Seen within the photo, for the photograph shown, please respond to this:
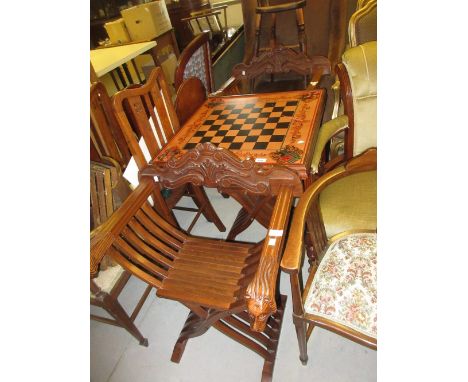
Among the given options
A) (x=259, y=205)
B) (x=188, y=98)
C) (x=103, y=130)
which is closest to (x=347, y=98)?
(x=259, y=205)

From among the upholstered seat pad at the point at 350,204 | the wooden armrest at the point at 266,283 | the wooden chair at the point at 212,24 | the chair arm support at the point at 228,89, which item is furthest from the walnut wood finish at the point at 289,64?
the wooden chair at the point at 212,24

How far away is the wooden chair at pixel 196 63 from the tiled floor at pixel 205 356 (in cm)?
151

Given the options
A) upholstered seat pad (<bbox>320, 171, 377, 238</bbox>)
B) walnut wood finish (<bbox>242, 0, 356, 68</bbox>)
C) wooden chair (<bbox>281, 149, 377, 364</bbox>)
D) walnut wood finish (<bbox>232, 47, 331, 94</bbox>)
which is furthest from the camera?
walnut wood finish (<bbox>242, 0, 356, 68</bbox>)

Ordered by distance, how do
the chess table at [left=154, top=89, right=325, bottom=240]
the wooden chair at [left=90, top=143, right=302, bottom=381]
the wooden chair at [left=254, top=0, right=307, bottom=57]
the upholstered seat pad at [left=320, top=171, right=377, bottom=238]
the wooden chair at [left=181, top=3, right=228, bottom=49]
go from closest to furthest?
1. the wooden chair at [left=90, top=143, right=302, bottom=381]
2. the upholstered seat pad at [left=320, top=171, right=377, bottom=238]
3. the chess table at [left=154, top=89, right=325, bottom=240]
4. the wooden chair at [left=254, top=0, right=307, bottom=57]
5. the wooden chair at [left=181, top=3, right=228, bottom=49]

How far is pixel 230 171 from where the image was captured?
1296 mm

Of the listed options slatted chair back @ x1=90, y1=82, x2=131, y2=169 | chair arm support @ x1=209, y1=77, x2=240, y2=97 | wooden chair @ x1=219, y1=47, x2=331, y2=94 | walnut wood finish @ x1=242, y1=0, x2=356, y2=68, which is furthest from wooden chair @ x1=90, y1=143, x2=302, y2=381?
walnut wood finish @ x1=242, y1=0, x2=356, y2=68

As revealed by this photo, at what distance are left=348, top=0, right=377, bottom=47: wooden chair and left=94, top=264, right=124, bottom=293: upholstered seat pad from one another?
201 centimetres

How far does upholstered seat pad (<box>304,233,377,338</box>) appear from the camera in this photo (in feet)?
3.55

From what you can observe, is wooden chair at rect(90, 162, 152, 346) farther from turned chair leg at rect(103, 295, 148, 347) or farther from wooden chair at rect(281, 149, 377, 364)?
wooden chair at rect(281, 149, 377, 364)

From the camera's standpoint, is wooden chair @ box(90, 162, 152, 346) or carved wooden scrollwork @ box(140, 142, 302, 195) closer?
carved wooden scrollwork @ box(140, 142, 302, 195)

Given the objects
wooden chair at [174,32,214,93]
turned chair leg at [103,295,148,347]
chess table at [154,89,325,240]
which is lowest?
turned chair leg at [103,295,148,347]
